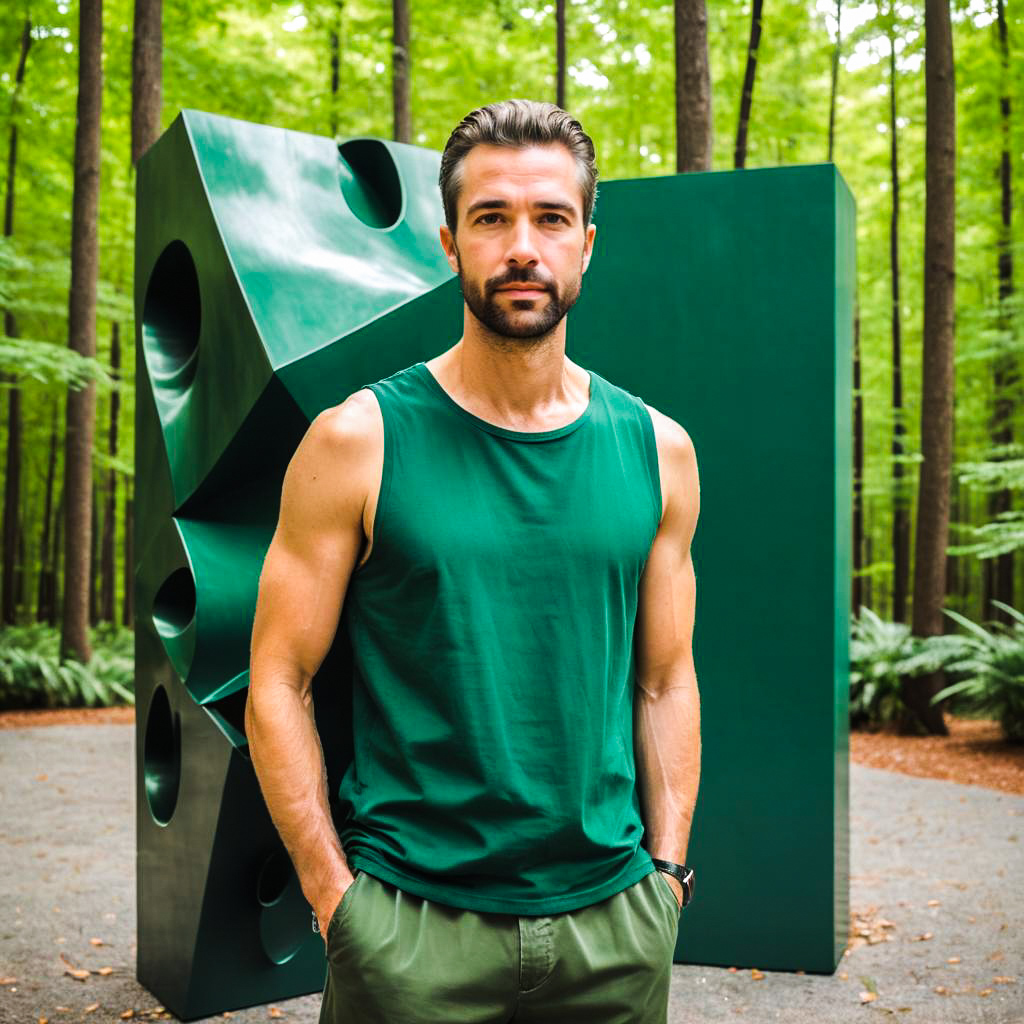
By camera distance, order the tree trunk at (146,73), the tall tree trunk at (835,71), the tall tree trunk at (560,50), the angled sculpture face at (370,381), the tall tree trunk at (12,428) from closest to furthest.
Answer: the angled sculpture face at (370,381), the tree trunk at (146,73), the tall tree trunk at (560,50), the tall tree trunk at (12,428), the tall tree trunk at (835,71)

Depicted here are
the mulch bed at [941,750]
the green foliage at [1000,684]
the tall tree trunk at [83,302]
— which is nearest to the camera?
the mulch bed at [941,750]

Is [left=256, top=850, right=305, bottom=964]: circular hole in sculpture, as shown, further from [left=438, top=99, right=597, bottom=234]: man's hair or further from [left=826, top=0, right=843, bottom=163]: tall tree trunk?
[left=826, top=0, right=843, bottom=163]: tall tree trunk

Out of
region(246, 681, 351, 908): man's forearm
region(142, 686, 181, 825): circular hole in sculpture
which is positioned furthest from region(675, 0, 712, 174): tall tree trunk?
region(246, 681, 351, 908): man's forearm

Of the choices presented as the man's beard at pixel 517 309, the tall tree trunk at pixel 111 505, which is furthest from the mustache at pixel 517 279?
the tall tree trunk at pixel 111 505

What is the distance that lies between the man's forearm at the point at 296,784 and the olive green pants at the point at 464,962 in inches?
2.4

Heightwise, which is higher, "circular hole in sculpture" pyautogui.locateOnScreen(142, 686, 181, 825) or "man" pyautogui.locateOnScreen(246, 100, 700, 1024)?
→ "man" pyautogui.locateOnScreen(246, 100, 700, 1024)

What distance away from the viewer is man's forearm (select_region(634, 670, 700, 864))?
219 centimetres

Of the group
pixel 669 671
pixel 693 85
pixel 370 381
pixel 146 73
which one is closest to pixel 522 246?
pixel 669 671

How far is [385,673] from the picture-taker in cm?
196

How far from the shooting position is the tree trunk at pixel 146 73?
10820 millimetres

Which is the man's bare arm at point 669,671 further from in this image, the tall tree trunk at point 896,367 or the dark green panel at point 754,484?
the tall tree trunk at point 896,367

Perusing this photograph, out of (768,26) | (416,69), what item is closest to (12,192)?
(416,69)

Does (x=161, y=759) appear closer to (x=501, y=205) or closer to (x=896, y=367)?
(x=501, y=205)

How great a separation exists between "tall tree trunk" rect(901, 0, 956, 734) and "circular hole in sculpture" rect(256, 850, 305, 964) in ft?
29.8
